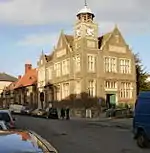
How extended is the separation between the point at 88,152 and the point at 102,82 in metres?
41.4

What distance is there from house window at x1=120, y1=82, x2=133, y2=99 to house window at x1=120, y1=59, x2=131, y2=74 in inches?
72.7

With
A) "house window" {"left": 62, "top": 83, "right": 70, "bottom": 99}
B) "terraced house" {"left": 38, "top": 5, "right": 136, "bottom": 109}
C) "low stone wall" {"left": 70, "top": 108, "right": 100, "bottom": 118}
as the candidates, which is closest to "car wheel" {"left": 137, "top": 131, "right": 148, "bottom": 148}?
"low stone wall" {"left": 70, "top": 108, "right": 100, "bottom": 118}

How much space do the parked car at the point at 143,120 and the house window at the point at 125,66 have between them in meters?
42.7

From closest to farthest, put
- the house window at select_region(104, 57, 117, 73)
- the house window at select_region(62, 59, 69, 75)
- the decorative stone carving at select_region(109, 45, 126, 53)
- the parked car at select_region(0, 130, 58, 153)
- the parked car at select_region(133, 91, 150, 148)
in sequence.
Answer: the parked car at select_region(0, 130, 58, 153), the parked car at select_region(133, 91, 150, 148), the house window at select_region(104, 57, 117, 73), the decorative stone carving at select_region(109, 45, 126, 53), the house window at select_region(62, 59, 69, 75)

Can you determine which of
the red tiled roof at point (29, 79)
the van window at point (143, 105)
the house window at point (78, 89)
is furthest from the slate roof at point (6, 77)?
the van window at point (143, 105)

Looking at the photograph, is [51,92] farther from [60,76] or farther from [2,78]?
[2,78]

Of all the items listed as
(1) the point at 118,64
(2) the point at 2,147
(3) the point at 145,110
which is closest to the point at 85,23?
(1) the point at 118,64

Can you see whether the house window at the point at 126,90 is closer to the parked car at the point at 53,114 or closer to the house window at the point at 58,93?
the house window at the point at 58,93

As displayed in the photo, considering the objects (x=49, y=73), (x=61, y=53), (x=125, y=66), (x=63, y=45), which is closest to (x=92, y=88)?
(x=125, y=66)

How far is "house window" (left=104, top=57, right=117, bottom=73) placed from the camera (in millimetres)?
56469

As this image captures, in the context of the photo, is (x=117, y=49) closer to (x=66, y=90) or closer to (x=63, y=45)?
(x=63, y=45)

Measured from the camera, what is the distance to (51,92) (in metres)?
65.0

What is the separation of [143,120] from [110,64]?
42.1 meters

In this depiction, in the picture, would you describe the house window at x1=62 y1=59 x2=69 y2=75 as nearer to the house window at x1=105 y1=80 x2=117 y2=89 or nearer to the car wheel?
the house window at x1=105 y1=80 x2=117 y2=89
